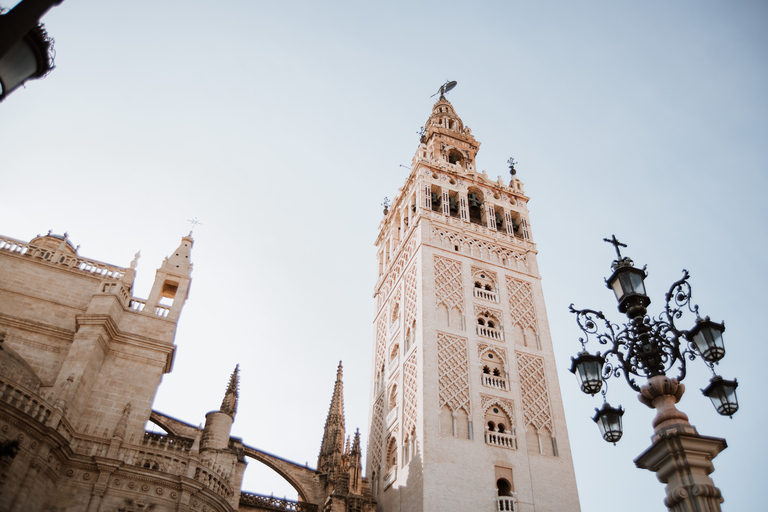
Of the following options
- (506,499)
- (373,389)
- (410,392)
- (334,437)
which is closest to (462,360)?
(410,392)

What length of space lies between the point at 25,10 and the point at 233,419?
1561 centimetres

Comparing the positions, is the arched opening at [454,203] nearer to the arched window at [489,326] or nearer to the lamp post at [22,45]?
the arched window at [489,326]

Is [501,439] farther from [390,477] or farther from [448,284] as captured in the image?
[448,284]

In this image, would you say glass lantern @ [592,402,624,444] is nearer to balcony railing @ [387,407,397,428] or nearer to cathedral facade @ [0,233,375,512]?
cathedral facade @ [0,233,375,512]

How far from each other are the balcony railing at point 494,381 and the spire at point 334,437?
5.99m

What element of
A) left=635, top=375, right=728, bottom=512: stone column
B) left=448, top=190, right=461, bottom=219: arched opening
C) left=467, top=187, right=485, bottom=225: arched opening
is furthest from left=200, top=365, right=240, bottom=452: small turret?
left=467, top=187, right=485, bottom=225: arched opening

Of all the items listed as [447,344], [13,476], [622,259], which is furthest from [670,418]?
[447,344]

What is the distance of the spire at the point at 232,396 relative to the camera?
18.3 meters

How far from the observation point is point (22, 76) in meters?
4.58

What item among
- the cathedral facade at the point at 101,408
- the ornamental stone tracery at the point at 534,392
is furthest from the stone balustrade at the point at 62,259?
the ornamental stone tracery at the point at 534,392

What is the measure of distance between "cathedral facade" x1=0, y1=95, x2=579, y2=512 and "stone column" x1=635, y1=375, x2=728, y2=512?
10.7 metres

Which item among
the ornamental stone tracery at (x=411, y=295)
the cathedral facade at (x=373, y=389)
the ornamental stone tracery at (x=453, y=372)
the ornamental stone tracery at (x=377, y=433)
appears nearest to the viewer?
the cathedral facade at (x=373, y=389)

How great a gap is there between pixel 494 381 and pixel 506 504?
452 centimetres

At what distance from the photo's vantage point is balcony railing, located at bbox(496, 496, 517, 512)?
1784 centimetres
